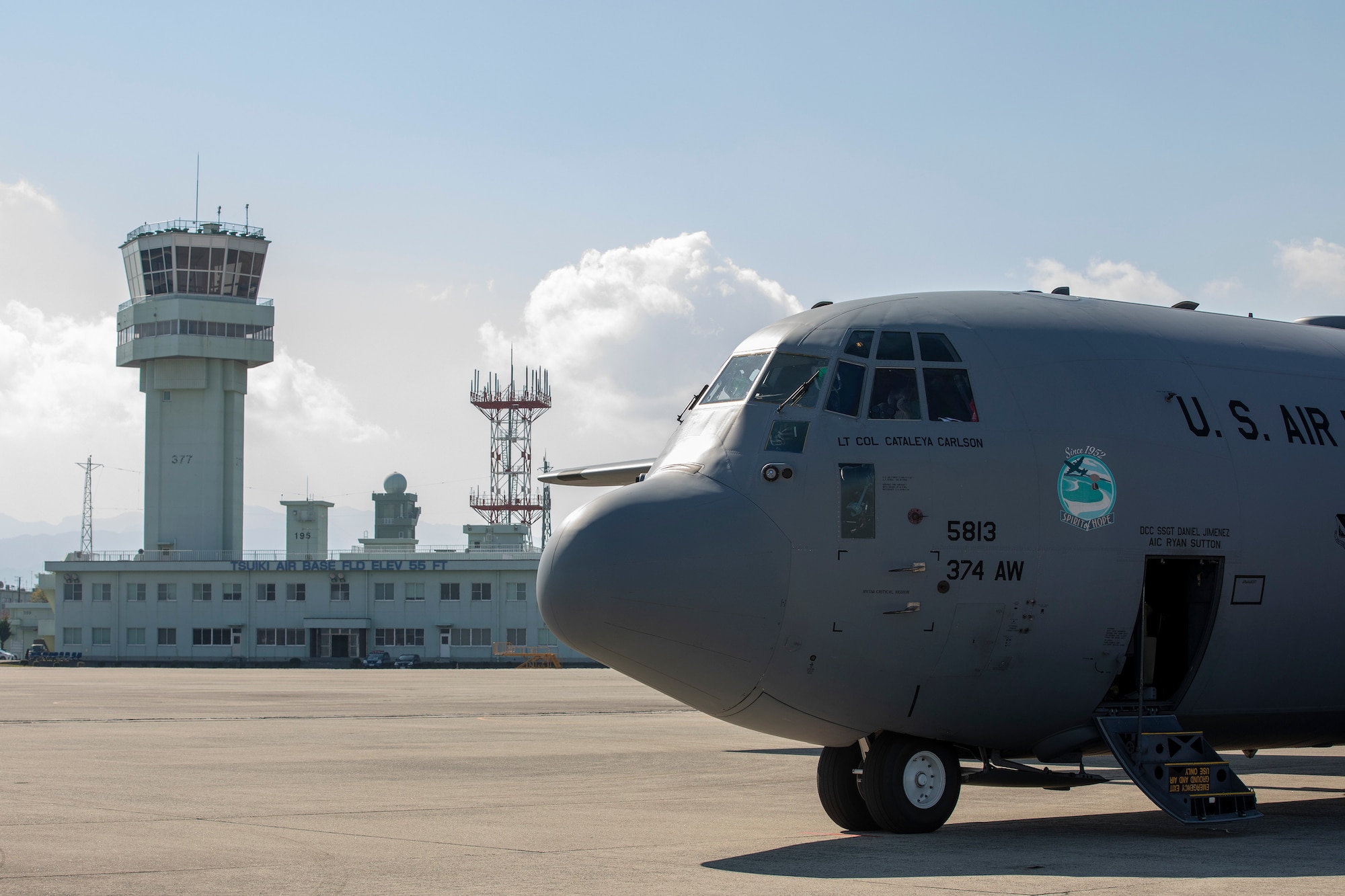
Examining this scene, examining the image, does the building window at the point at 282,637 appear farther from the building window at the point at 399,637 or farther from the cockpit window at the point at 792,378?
the cockpit window at the point at 792,378

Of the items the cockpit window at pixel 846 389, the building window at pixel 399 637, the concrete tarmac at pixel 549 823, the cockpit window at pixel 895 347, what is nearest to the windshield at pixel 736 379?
the cockpit window at pixel 846 389

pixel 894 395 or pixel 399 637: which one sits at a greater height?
pixel 894 395

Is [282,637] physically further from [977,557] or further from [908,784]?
[977,557]

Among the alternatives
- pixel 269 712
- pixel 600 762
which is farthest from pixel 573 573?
pixel 269 712

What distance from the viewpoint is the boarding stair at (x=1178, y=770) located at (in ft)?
43.6

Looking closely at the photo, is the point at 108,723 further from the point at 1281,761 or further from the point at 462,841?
the point at 1281,761

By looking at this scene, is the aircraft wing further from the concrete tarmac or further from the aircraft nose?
the aircraft nose

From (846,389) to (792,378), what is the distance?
56 centimetres

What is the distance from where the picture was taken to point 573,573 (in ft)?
40.7

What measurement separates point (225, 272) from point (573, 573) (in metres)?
98.8

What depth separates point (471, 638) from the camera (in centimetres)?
9606

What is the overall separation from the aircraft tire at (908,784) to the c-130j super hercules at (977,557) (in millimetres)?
24

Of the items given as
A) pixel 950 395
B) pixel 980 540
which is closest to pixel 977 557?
pixel 980 540

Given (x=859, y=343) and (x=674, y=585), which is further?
(x=859, y=343)
